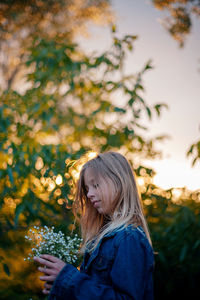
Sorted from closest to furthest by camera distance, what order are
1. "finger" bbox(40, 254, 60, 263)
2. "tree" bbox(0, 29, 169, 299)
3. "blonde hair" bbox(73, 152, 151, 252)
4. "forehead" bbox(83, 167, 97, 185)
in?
"finger" bbox(40, 254, 60, 263), "blonde hair" bbox(73, 152, 151, 252), "forehead" bbox(83, 167, 97, 185), "tree" bbox(0, 29, 169, 299)

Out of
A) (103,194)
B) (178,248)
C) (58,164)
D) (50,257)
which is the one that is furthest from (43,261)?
(178,248)

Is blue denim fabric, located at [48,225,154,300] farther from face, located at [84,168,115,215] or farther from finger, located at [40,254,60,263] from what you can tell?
face, located at [84,168,115,215]

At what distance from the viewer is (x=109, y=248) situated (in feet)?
4.46

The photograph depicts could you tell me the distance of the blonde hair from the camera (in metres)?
1.49

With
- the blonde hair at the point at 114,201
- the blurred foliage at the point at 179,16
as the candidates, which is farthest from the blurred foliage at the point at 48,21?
the blonde hair at the point at 114,201

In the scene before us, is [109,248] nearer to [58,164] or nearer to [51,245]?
[51,245]

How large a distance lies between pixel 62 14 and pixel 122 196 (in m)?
7.52

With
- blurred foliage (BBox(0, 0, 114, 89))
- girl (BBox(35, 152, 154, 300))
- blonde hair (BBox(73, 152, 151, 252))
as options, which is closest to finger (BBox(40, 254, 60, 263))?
girl (BBox(35, 152, 154, 300))

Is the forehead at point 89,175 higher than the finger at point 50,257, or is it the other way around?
the forehead at point 89,175

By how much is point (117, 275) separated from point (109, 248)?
0.59ft

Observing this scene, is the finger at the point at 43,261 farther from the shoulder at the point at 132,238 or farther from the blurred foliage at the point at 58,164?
the blurred foliage at the point at 58,164

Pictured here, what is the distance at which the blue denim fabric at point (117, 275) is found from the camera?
1173mm

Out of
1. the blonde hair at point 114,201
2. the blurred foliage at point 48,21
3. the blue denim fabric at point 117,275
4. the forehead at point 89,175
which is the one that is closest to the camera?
the blue denim fabric at point 117,275

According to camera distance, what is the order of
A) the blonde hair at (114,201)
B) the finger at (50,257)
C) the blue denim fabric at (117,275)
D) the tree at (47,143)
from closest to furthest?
the blue denim fabric at (117,275), the finger at (50,257), the blonde hair at (114,201), the tree at (47,143)
